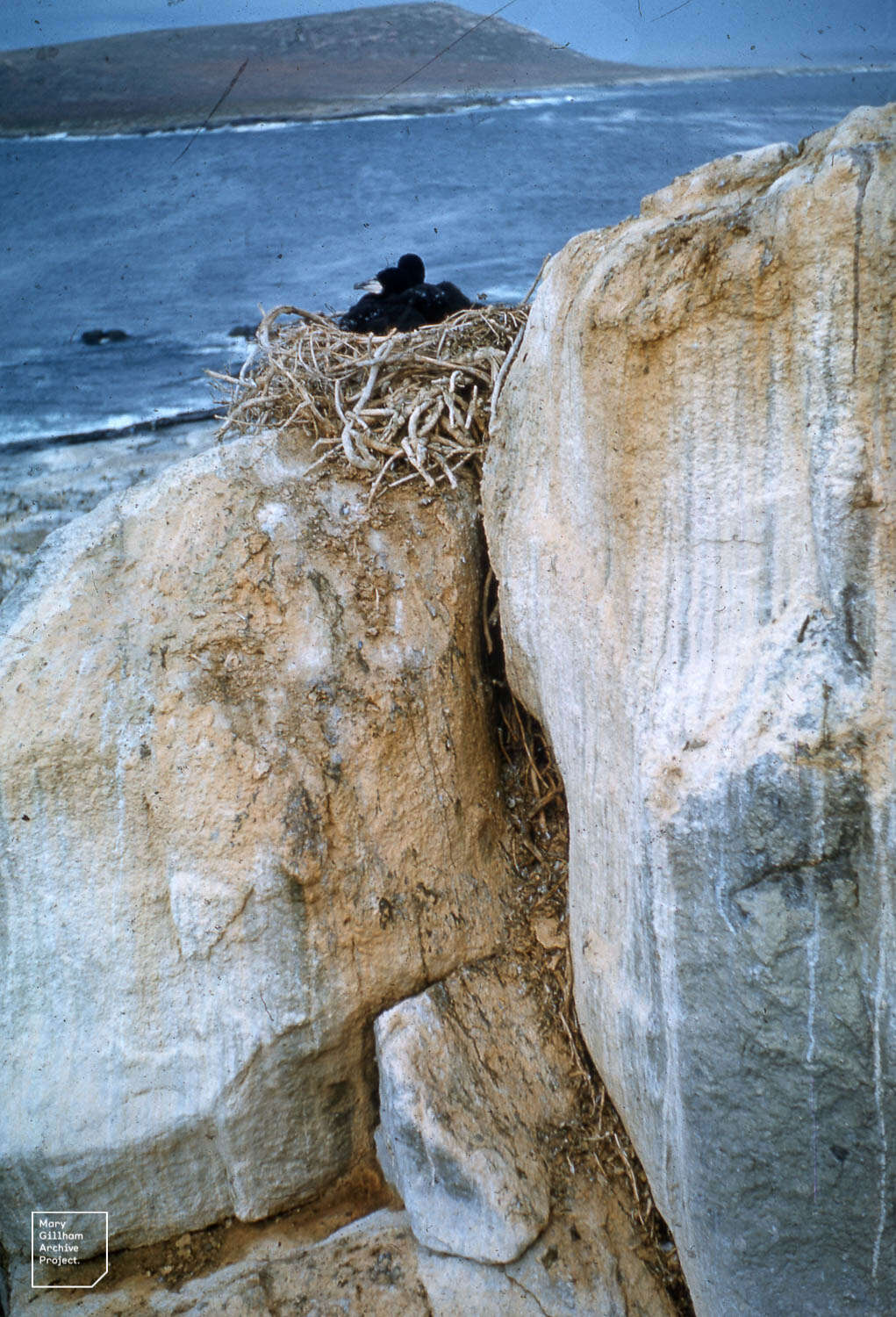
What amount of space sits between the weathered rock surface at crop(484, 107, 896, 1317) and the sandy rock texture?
27.9 inches

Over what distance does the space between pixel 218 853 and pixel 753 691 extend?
1448 millimetres

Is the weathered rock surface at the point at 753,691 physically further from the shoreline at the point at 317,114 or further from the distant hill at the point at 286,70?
the shoreline at the point at 317,114

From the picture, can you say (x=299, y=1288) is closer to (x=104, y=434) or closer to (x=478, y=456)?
(x=478, y=456)

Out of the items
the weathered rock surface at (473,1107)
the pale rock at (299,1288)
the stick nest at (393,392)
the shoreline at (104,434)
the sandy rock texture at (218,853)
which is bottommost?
the pale rock at (299,1288)

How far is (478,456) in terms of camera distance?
2.70 metres

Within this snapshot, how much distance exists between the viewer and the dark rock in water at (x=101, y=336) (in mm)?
5066

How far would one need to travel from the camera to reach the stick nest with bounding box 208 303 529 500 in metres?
2.67

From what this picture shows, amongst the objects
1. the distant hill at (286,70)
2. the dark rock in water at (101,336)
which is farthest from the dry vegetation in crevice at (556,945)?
the dark rock in water at (101,336)

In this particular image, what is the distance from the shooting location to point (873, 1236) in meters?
1.58

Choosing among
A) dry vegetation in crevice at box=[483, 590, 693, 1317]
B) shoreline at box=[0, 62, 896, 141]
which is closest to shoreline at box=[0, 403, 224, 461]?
shoreline at box=[0, 62, 896, 141]

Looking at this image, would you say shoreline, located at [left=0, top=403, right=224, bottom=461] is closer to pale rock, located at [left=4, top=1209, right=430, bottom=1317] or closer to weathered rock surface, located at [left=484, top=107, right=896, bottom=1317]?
weathered rock surface, located at [left=484, top=107, right=896, bottom=1317]

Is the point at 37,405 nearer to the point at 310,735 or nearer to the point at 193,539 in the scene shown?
the point at 193,539

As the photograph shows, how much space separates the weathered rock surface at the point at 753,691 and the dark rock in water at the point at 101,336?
3.90m

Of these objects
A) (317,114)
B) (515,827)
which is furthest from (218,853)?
(317,114)
